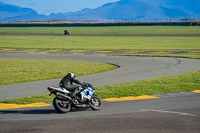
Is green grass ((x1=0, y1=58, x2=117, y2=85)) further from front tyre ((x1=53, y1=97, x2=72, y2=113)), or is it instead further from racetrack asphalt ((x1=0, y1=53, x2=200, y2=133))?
front tyre ((x1=53, y1=97, x2=72, y2=113))

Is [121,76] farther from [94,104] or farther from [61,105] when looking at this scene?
[61,105]

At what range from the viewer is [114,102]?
609 inches

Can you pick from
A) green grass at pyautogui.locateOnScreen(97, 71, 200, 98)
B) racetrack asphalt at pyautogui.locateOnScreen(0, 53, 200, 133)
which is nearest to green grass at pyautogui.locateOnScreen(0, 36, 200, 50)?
green grass at pyautogui.locateOnScreen(97, 71, 200, 98)

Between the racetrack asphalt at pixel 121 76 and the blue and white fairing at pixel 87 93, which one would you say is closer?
the blue and white fairing at pixel 87 93

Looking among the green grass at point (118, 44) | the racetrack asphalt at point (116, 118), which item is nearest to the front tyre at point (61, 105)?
the racetrack asphalt at point (116, 118)

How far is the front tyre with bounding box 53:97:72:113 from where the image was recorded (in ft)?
42.3

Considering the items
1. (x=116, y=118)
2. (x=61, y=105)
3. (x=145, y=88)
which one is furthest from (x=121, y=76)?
(x=116, y=118)

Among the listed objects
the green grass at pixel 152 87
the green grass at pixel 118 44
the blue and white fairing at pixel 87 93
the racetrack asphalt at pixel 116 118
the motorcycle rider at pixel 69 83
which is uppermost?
the motorcycle rider at pixel 69 83

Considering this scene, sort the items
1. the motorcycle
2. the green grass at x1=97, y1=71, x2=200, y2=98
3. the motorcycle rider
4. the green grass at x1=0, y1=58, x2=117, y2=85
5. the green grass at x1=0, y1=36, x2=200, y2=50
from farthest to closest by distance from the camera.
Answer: the green grass at x1=0, y1=36, x2=200, y2=50, the green grass at x1=0, y1=58, x2=117, y2=85, the green grass at x1=97, y1=71, x2=200, y2=98, the motorcycle rider, the motorcycle

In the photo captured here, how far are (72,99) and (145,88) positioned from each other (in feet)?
20.4

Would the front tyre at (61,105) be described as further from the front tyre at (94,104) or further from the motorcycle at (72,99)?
the front tyre at (94,104)

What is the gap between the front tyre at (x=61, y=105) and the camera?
12883 millimetres

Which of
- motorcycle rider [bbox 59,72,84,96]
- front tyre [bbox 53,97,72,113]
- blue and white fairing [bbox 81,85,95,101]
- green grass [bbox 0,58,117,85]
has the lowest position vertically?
green grass [bbox 0,58,117,85]

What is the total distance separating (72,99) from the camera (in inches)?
523
